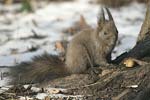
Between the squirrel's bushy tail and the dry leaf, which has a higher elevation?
the dry leaf

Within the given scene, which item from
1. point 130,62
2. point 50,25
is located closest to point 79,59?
point 130,62

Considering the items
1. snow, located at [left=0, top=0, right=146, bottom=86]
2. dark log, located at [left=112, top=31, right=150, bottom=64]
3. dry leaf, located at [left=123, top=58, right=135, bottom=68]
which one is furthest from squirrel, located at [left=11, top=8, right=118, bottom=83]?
snow, located at [left=0, top=0, right=146, bottom=86]

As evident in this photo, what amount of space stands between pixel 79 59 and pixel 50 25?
4854 millimetres

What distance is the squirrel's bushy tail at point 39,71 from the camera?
182 inches

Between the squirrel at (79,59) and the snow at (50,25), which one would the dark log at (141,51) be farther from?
the snow at (50,25)

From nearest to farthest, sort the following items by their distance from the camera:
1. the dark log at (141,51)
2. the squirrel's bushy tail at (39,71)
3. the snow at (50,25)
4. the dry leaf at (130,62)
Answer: the dry leaf at (130,62) < the squirrel's bushy tail at (39,71) < the dark log at (141,51) < the snow at (50,25)

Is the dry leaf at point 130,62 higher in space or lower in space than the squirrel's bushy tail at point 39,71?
higher

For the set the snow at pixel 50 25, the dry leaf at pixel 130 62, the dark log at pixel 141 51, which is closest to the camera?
the dry leaf at pixel 130 62

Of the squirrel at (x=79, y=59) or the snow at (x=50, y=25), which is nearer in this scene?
the squirrel at (x=79, y=59)

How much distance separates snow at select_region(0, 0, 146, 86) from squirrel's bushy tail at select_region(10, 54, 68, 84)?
3.60 feet

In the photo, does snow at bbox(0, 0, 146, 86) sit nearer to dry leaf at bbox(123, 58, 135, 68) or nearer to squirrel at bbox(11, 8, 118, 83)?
squirrel at bbox(11, 8, 118, 83)

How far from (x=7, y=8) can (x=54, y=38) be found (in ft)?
13.7

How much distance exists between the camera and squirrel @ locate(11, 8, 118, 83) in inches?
183

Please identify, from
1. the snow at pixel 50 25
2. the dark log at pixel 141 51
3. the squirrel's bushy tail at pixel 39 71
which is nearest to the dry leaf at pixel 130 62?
the dark log at pixel 141 51
